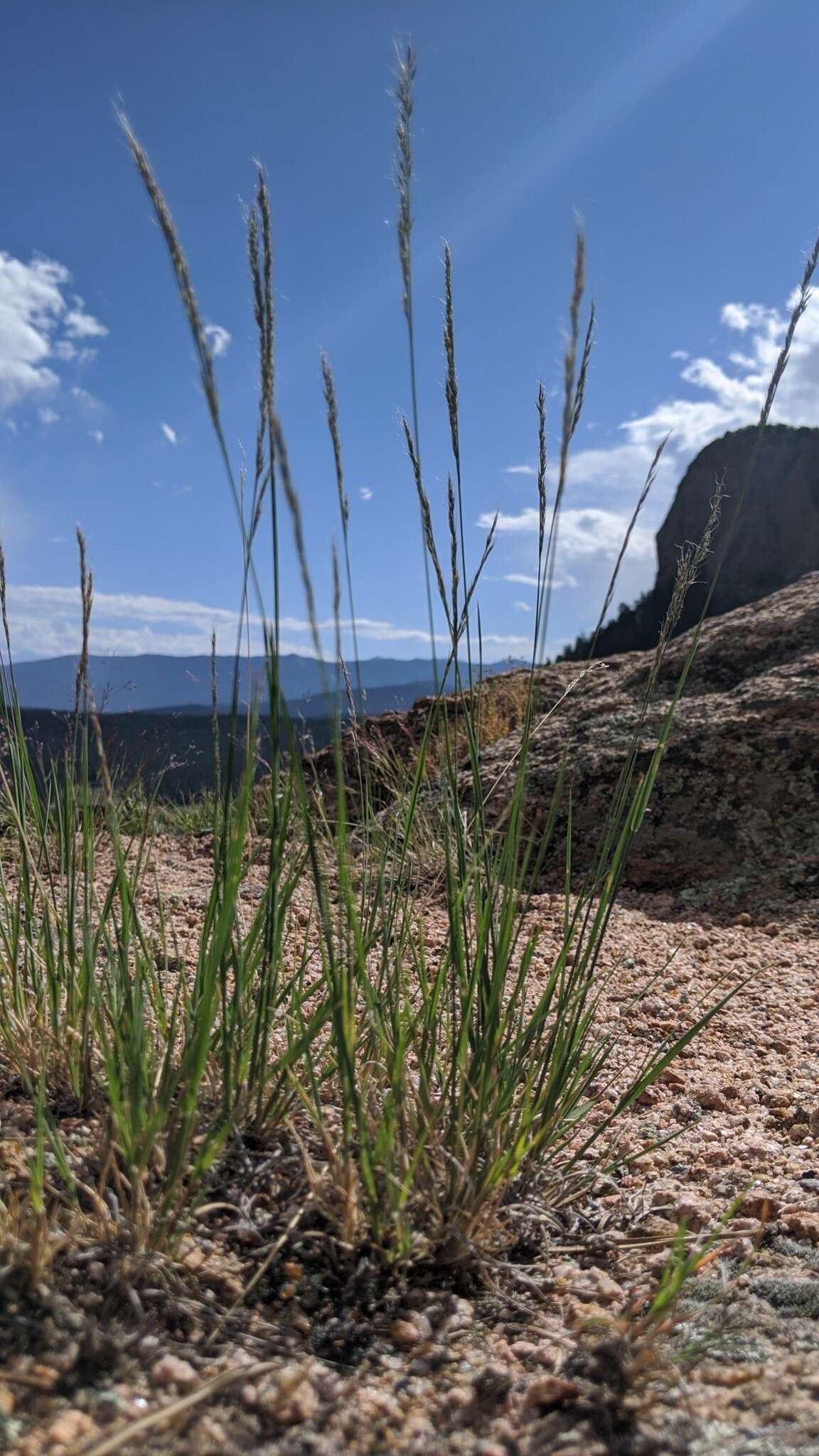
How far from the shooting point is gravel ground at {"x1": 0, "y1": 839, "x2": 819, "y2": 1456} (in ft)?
2.86

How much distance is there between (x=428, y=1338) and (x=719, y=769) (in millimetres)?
3074

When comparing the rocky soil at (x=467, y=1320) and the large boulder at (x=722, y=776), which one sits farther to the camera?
the large boulder at (x=722, y=776)

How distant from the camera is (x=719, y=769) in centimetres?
381

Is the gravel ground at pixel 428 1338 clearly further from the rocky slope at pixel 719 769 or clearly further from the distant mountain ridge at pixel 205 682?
the rocky slope at pixel 719 769

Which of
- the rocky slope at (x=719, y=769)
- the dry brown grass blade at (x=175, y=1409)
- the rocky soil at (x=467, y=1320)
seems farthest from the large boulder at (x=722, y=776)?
the dry brown grass blade at (x=175, y=1409)

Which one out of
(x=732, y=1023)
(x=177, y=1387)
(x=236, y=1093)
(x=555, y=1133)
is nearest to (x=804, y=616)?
(x=732, y=1023)

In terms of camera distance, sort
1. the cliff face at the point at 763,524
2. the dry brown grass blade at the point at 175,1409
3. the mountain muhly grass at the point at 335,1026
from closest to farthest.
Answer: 1. the dry brown grass blade at the point at 175,1409
2. the mountain muhly grass at the point at 335,1026
3. the cliff face at the point at 763,524

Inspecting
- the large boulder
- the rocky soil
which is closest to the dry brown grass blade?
the rocky soil

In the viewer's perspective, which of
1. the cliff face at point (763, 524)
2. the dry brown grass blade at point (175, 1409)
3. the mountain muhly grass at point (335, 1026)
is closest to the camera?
the dry brown grass blade at point (175, 1409)

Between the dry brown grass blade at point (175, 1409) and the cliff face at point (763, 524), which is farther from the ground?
the cliff face at point (763, 524)

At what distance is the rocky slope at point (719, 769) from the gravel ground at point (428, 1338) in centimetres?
196

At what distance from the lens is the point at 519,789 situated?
1.22 meters

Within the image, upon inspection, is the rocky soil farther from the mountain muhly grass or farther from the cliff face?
the cliff face

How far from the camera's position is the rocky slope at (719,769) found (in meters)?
3.59
